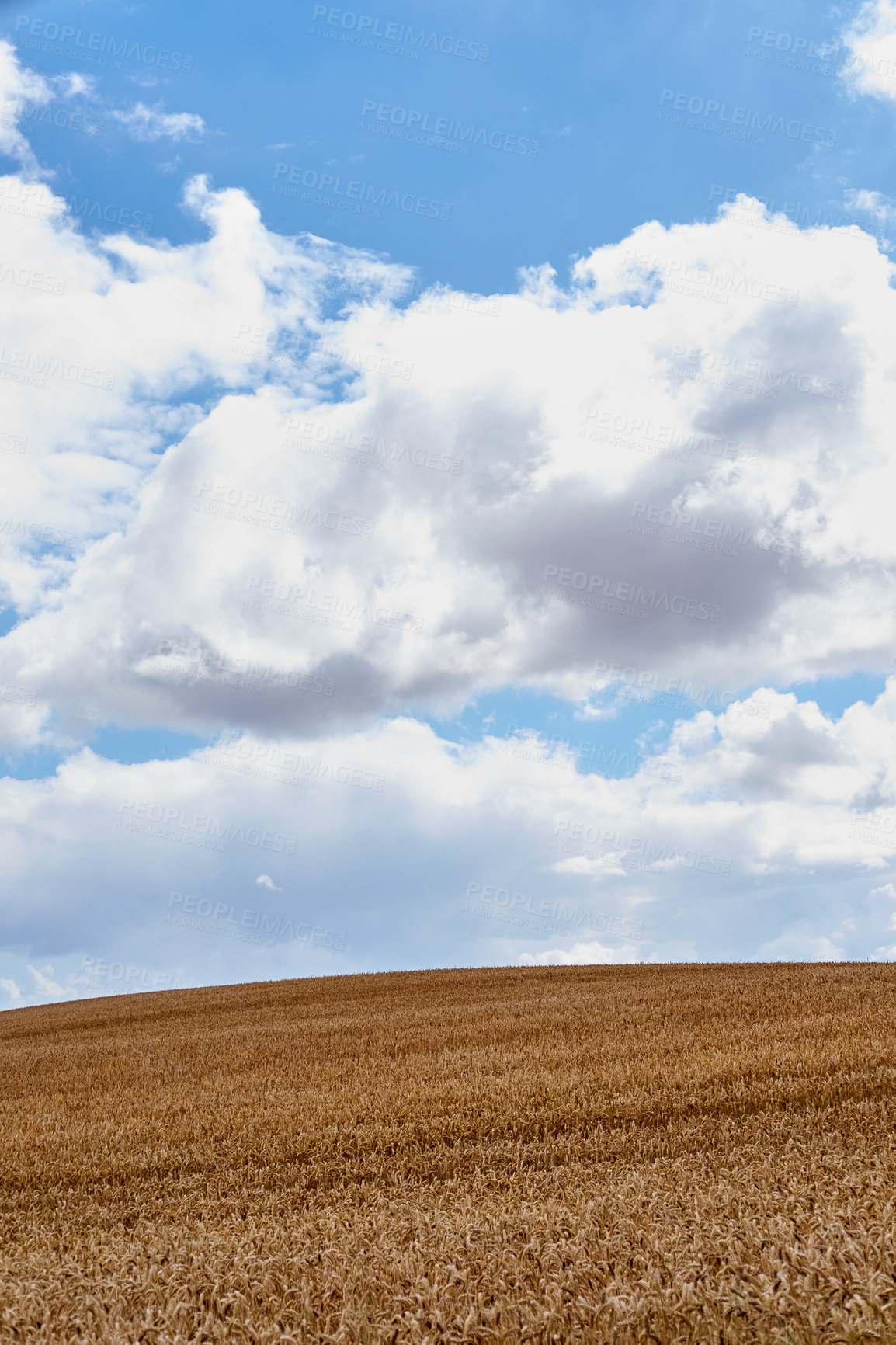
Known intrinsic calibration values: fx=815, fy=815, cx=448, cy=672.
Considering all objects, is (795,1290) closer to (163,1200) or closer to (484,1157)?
(484,1157)

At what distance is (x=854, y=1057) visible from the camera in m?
7.40

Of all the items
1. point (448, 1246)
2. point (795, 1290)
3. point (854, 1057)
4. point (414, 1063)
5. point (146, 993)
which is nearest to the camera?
point (795, 1290)

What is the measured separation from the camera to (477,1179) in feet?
17.4

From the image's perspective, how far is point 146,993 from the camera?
88.8 ft

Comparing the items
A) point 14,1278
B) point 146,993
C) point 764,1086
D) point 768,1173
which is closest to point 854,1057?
point 764,1086

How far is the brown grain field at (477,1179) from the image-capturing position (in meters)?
2.68

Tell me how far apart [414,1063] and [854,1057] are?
179 inches

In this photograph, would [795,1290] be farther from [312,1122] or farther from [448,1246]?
[312,1122]

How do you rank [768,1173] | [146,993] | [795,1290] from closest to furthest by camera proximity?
[795,1290] < [768,1173] < [146,993]

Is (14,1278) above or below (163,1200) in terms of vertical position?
above

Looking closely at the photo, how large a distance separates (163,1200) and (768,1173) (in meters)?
3.98

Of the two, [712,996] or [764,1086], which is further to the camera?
[712,996]

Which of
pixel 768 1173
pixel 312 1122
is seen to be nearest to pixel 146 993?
pixel 312 1122

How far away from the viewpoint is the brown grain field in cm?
268
